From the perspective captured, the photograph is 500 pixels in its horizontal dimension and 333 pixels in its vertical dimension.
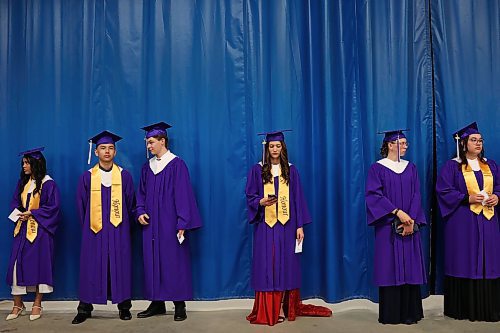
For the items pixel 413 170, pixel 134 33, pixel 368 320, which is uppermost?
pixel 134 33

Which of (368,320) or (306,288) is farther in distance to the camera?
(306,288)

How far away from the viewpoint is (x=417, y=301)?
4.28 meters

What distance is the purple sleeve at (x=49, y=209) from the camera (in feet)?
14.9

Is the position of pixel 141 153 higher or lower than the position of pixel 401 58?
lower

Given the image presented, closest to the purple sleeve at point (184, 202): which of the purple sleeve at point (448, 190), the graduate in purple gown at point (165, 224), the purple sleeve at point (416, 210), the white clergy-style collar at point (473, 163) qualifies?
the graduate in purple gown at point (165, 224)

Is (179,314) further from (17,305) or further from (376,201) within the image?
(376,201)

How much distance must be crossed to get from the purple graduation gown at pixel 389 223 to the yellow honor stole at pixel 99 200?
2.03 metres

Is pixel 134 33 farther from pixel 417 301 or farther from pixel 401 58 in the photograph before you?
pixel 417 301

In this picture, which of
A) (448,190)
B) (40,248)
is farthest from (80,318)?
(448,190)

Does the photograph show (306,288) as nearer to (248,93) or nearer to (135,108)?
(248,93)

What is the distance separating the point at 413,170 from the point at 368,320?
4.11 feet

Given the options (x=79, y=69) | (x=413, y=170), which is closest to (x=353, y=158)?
(x=413, y=170)

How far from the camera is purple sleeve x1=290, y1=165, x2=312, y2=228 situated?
4.42 meters

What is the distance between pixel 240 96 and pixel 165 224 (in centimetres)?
134
